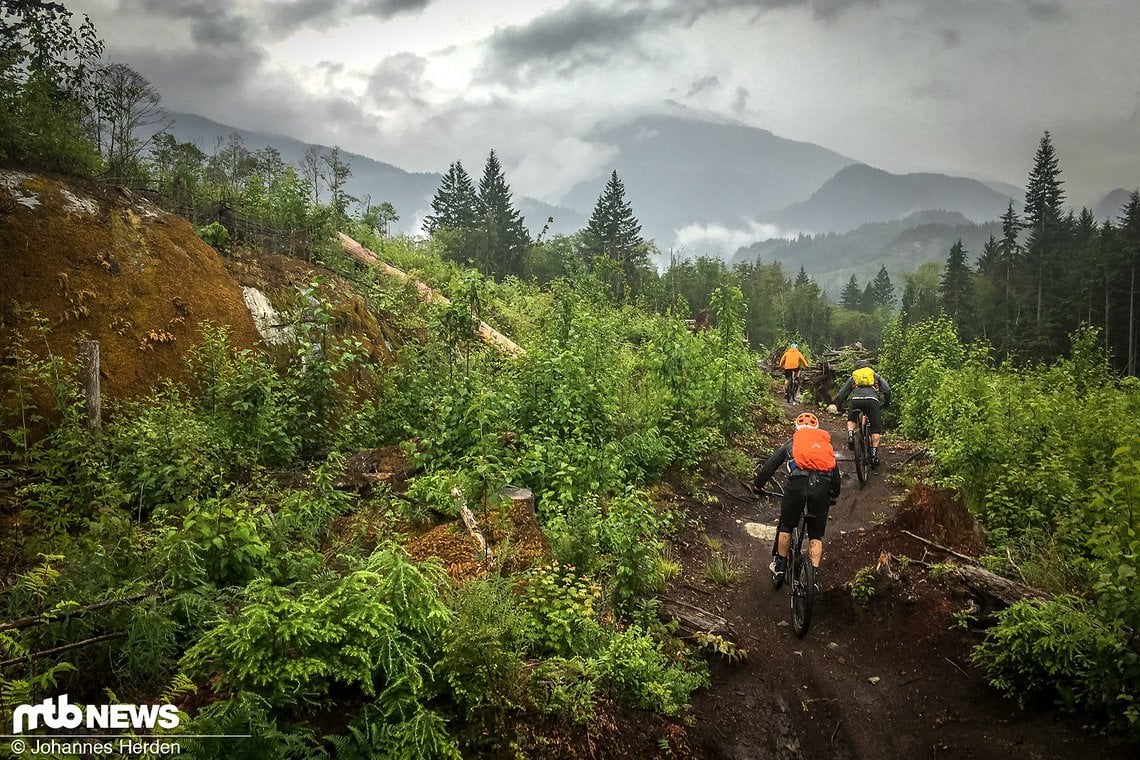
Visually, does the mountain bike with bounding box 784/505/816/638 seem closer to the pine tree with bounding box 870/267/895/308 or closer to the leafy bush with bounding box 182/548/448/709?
the leafy bush with bounding box 182/548/448/709

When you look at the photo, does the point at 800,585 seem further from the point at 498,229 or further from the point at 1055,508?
the point at 498,229

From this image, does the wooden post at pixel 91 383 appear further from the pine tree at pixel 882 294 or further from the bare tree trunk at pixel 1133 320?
the pine tree at pixel 882 294

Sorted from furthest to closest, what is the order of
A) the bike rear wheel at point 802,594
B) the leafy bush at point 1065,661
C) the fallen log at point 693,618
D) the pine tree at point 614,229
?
the pine tree at point 614,229
the bike rear wheel at point 802,594
the fallen log at point 693,618
the leafy bush at point 1065,661

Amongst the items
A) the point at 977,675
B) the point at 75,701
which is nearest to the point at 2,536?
the point at 75,701

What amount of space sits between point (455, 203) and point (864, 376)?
73195 mm

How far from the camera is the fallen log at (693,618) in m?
6.51

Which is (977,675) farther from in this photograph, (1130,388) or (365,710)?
(1130,388)

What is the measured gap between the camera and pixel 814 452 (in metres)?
6.98

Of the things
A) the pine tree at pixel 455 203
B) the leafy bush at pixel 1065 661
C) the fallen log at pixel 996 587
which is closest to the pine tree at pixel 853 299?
the pine tree at pixel 455 203

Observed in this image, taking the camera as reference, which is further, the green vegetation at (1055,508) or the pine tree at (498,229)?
the pine tree at (498,229)

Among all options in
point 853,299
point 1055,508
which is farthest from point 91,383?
point 853,299

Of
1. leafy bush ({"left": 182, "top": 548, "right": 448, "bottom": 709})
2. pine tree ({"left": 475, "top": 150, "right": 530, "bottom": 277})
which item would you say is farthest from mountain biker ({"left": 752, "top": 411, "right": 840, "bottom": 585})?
pine tree ({"left": 475, "top": 150, "right": 530, "bottom": 277})

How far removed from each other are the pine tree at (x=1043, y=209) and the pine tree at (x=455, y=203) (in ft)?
223

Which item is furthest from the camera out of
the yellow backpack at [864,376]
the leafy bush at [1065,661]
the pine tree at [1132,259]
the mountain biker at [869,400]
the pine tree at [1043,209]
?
the pine tree at [1043,209]
